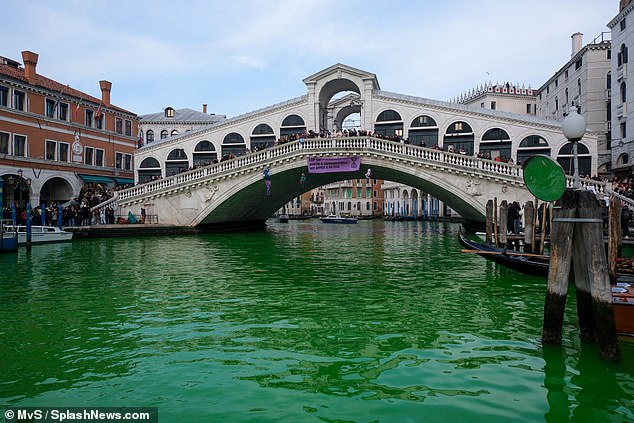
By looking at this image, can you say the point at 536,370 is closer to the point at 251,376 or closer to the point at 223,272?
the point at 251,376

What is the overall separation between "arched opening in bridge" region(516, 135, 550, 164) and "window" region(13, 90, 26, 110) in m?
26.2

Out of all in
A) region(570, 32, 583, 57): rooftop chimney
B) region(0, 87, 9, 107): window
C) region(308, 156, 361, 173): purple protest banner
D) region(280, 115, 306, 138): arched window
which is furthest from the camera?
region(570, 32, 583, 57): rooftop chimney

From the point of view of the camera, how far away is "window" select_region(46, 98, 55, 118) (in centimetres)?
2605

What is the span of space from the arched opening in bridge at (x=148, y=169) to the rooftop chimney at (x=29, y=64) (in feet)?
25.6

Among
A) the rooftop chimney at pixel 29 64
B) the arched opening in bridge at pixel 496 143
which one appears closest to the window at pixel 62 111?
the rooftop chimney at pixel 29 64

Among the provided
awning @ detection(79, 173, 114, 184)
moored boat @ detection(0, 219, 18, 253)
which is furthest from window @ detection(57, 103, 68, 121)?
moored boat @ detection(0, 219, 18, 253)

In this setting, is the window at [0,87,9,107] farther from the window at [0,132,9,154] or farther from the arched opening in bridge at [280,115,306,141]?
the arched opening in bridge at [280,115,306,141]

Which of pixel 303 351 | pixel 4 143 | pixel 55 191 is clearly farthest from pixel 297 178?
pixel 303 351

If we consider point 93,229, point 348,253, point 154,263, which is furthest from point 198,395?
point 93,229

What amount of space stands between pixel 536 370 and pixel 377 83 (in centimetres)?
2581

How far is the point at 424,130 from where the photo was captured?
1088 inches

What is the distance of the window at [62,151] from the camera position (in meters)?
26.9

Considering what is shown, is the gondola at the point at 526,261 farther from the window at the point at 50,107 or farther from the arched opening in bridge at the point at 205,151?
the window at the point at 50,107

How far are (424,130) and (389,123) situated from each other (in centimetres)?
205
